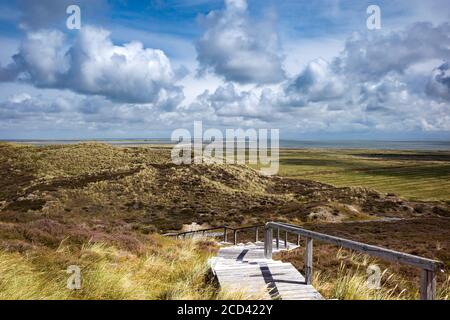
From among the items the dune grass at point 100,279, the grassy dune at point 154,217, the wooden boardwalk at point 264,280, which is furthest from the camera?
the grassy dune at point 154,217

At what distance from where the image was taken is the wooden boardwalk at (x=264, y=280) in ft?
21.4

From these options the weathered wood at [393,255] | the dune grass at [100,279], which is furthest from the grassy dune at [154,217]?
the weathered wood at [393,255]

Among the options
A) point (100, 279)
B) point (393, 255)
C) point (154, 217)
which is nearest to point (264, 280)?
point (393, 255)

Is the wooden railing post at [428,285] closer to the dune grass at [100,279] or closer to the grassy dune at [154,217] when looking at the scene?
the grassy dune at [154,217]

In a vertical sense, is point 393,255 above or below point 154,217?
above

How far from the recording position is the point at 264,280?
24.7 ft

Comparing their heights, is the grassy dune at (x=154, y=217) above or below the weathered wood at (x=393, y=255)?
below

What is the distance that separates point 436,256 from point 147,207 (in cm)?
3739

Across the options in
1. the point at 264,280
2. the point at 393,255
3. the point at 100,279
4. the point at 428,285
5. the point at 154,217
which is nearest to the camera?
the point at 428,285

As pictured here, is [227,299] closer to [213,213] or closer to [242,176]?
[213,213]

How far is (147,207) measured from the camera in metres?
50.0

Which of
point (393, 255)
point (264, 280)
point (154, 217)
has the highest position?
point (393, 255)

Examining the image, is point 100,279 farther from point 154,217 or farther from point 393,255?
point 154,217

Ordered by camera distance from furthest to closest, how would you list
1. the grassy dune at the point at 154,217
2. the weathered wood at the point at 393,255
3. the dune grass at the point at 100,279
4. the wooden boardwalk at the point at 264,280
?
the grassy dune at the point at 154,217 → the wooden boardwalk at the point at 264,280 → the dune grass at the point at 100,279 → the weathered wood at the point at 393,255
